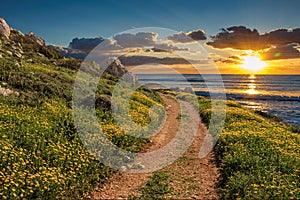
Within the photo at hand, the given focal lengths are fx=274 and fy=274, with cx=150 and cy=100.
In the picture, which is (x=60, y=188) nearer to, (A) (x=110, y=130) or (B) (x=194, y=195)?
(B) (x=194, y=195)

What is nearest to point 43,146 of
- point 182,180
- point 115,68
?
point 182,180

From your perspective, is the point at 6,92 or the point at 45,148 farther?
the point at 6,92

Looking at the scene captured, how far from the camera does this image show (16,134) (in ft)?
38.2

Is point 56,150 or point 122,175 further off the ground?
point 56,150

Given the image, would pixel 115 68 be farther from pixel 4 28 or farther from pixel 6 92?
pixel 6 92

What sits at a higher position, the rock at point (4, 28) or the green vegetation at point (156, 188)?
the rock at point (4, 28)

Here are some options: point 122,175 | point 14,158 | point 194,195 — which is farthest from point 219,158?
point 14,158

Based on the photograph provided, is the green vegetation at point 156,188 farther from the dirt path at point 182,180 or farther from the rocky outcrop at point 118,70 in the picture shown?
the rocky outcrop at point 118,70

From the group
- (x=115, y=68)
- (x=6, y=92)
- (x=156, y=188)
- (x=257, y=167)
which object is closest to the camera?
(x=156, y=188)

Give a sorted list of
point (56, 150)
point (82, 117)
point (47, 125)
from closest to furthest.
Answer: point (56, 150), point (47, 125), point (82, 117)

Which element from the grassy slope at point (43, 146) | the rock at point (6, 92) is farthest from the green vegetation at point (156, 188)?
the rock at point (6, 92)

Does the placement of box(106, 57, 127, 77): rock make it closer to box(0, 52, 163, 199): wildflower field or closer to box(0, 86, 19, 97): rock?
box(0, 52, 163, 199): wildflower field

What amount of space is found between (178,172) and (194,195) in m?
2.38

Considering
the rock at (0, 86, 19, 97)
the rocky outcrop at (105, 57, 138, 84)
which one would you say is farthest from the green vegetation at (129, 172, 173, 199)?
the rocky outcrop at (105, 57, 138, 84)
